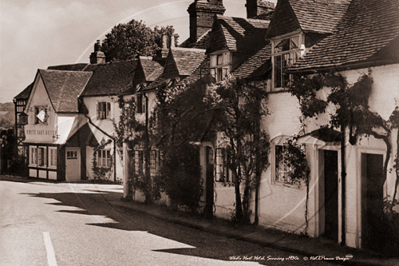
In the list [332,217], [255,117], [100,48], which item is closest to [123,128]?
[255,117]

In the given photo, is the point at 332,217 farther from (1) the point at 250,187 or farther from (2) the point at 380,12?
(2) the point at 380,12

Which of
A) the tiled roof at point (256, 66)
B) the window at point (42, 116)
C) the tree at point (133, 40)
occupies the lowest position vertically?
the window at point (42, 116)

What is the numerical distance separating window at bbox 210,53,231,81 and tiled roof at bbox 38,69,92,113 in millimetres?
20409

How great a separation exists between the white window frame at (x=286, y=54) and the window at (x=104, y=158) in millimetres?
21747

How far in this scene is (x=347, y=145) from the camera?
1169 cm

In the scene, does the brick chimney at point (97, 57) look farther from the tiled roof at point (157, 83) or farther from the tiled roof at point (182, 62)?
the tiled roof at point (182, 62)

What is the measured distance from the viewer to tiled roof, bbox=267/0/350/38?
13.6 meters

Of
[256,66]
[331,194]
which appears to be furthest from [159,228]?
[256,66]

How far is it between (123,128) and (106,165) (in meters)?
11.9

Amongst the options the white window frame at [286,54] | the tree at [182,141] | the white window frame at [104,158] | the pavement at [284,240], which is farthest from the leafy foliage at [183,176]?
the white window frame at [104,158]

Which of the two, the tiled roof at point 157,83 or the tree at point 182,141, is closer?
the tree at point 182,141

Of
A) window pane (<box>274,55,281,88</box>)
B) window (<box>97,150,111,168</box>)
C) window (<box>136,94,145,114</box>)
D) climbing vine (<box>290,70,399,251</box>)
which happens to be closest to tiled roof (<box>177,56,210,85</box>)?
window pane (<box>274,55,281,88</box>)

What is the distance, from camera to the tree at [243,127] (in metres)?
14.8
